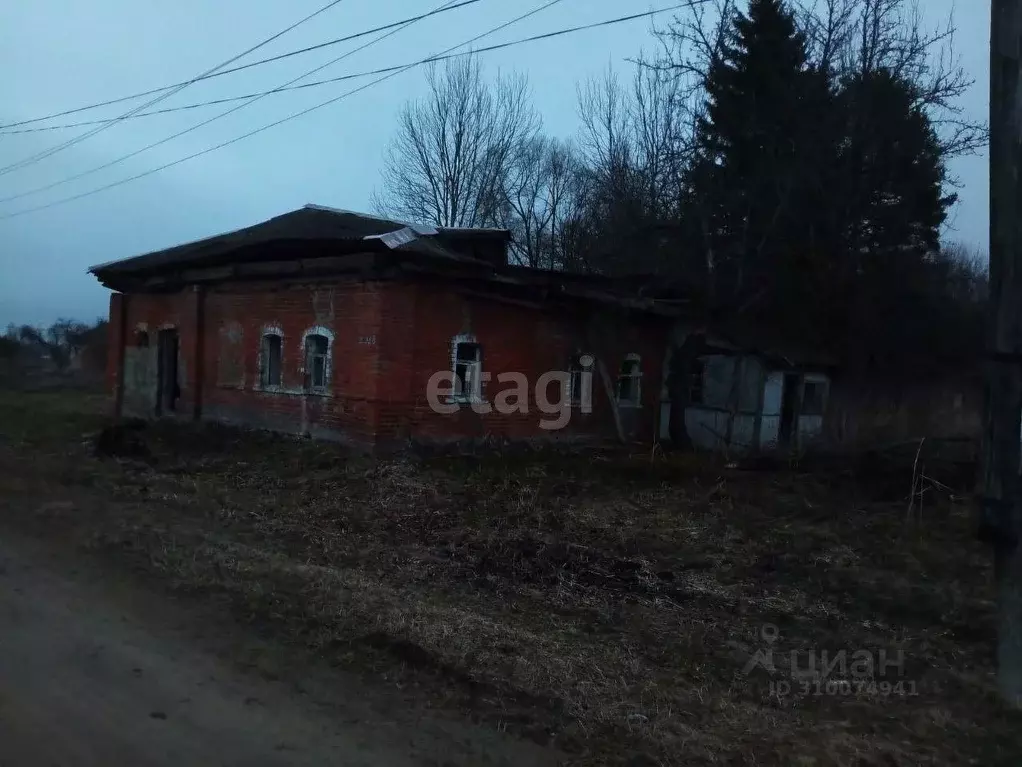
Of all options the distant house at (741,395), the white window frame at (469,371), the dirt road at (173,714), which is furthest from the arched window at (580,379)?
the dirt road at (173,714)

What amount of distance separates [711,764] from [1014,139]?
3747 millimetres

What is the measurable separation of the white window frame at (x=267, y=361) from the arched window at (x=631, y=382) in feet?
23.4

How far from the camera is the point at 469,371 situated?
14.9 m

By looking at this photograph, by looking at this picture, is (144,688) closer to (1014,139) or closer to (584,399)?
(1014,139)

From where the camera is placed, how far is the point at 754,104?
18.4m

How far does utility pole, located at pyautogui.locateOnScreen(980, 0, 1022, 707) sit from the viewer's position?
4504 mm

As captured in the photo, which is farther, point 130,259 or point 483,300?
point 130,259

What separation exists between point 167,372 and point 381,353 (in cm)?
803

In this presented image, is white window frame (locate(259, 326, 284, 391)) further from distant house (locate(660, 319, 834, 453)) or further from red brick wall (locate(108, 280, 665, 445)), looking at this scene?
distant house (locate(660, 319, 834, 453))

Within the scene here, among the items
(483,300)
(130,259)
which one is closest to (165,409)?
(130,259)

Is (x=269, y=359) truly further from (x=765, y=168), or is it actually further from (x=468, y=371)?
(x=765, y=168)

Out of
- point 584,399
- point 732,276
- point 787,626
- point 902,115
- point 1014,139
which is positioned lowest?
point 787,626

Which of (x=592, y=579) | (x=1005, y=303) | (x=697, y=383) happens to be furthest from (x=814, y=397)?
(x=1005, y=303)

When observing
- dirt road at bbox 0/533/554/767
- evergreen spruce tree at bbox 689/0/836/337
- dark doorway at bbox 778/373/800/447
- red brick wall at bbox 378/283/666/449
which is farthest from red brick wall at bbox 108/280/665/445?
dirt road at bbox 0/533/554/767
